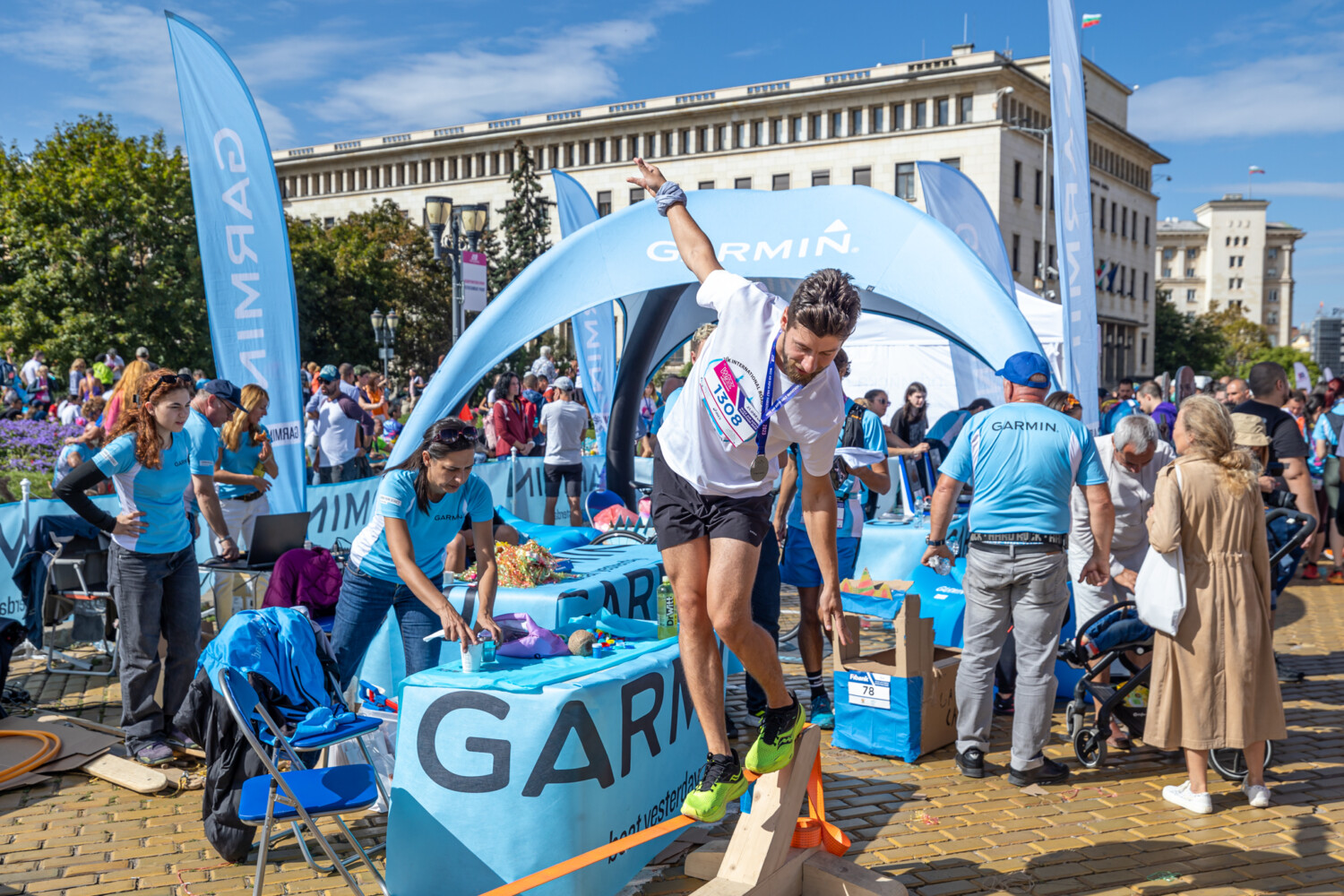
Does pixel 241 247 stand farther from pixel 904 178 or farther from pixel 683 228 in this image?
pixel 904 178

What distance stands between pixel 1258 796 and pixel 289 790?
436 cm

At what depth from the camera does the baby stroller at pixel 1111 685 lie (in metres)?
5.22

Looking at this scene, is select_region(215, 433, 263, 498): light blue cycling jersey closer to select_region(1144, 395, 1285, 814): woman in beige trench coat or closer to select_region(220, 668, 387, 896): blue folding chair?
select_region(220, 668, 387, 896): blue folding chair

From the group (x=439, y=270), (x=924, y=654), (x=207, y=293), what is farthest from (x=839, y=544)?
(x=439, y=270)

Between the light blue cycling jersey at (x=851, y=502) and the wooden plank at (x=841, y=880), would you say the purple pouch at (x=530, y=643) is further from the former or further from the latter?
the light blue cycling jersey at (x=851, y=502)

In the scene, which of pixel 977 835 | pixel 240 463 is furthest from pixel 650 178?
pixel 240 463

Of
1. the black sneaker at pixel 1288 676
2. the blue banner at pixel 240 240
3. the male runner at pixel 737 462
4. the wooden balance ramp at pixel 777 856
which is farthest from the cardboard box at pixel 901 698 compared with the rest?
the blue banner at pixel 240 240

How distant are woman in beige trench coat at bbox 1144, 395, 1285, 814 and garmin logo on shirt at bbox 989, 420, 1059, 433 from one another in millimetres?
564

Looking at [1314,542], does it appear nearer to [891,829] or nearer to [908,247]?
[908,247]

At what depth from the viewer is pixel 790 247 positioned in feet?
25.3

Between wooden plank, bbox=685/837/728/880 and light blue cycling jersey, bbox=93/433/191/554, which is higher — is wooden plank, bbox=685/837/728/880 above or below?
below

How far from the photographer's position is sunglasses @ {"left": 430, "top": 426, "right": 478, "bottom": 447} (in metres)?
4.40

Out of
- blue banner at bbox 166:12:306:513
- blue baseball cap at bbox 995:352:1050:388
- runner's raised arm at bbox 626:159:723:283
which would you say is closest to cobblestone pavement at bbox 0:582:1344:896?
blue baseball cap at bbox 995:352:1050:388

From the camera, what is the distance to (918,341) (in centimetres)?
2033
